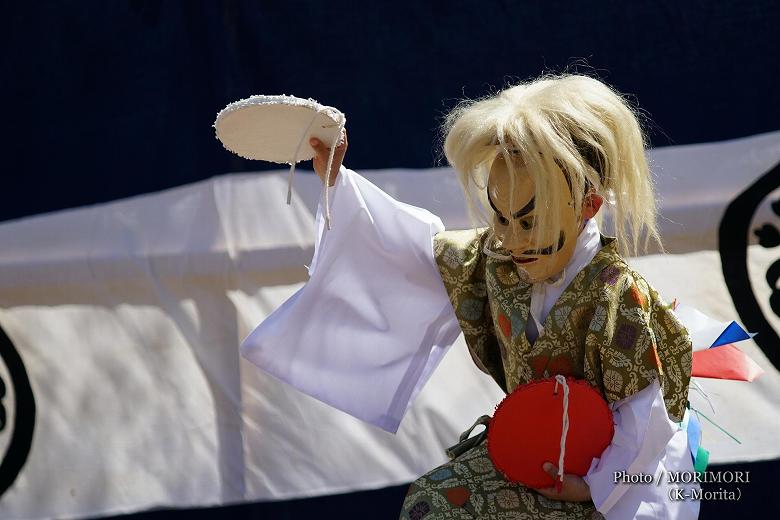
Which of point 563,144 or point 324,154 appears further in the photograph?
point 324,154

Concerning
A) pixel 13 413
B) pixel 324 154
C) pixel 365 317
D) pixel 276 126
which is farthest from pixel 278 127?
pixel 13 413

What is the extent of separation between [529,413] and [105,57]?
145 cm

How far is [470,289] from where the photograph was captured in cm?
186

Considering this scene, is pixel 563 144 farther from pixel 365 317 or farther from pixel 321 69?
pixel 321 69

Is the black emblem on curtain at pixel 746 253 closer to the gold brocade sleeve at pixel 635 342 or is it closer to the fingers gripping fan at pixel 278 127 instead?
the gold brocade sleeve at pixel 635 342

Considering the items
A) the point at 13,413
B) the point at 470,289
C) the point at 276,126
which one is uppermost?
the point at 276,126

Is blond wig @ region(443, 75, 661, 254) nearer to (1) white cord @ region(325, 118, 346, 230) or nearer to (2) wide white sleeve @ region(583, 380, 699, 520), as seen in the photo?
(1) white cord @ region(325, 118, 346, 230)

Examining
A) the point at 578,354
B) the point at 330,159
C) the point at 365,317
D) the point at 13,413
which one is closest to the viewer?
the point at 578,354

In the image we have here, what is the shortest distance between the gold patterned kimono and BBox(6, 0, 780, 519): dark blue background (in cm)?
88

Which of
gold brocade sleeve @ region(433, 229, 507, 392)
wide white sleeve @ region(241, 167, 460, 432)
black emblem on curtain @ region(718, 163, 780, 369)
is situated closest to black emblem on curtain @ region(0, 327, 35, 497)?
wide white sleeve @ region(241, 167, 460, 432)

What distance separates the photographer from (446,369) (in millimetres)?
2553

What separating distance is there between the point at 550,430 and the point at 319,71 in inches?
48.5

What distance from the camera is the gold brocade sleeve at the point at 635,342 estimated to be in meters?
1.61

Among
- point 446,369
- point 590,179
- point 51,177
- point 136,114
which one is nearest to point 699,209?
point 446,369
